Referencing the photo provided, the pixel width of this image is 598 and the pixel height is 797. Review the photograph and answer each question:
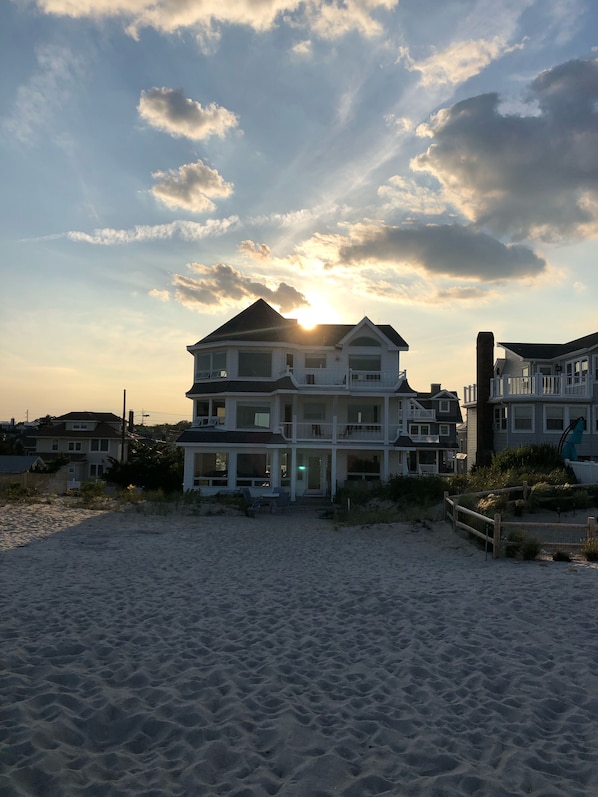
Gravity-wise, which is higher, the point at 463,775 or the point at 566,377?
the point at 566,377

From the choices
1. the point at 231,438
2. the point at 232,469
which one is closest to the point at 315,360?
the point at 231,438

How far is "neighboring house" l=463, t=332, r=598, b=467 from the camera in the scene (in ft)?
110

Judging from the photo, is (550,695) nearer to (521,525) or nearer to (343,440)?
(521,525)

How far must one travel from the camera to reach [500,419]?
118 feet

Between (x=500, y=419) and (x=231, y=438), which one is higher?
(x=500, y=419)

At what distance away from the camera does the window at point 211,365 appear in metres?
33.5

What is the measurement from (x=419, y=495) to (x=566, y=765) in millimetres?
21872

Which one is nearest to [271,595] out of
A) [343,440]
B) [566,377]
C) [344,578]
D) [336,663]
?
[344,578]

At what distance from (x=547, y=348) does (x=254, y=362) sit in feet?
63.8

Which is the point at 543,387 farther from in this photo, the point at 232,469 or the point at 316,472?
the point at 232,469

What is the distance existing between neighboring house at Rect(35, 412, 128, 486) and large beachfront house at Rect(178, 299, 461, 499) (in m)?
26.6

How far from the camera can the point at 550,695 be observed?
20.4ft

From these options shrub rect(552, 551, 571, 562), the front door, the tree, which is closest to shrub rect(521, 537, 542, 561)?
shrub rect(552, 551, 571, 562)

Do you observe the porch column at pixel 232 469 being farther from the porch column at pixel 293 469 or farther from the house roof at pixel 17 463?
the house roof at pixel 17 463
